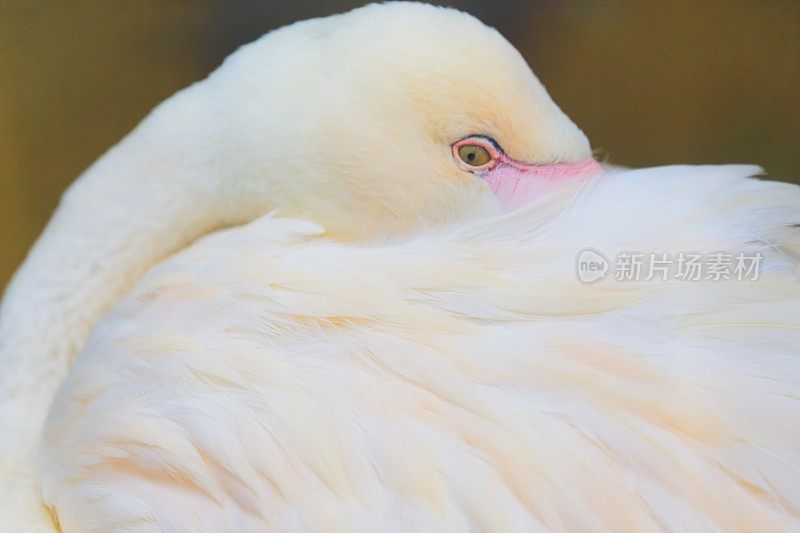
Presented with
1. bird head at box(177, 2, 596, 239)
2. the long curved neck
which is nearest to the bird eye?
bird head at box(177, 2, 596, 239)

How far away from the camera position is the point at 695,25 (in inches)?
26.5

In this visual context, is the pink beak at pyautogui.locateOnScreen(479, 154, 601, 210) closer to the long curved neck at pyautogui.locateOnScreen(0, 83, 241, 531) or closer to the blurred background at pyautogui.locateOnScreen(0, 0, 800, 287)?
the blurred background at pyautogui.locateOnScreen(0, 0, 800, 287)

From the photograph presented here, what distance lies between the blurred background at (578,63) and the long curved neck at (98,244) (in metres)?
0.10

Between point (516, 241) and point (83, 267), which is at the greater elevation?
point (516, 241)

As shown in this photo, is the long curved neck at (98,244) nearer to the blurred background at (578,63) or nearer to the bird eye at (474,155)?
the blurred background at (578,63)

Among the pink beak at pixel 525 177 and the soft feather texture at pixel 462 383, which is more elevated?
the pink beak at pixel 525 177

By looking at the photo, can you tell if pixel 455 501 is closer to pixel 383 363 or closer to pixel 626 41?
pixel 383 363

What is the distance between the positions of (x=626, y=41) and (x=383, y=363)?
383 mm

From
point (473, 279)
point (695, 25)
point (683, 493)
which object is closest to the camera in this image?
point (683, 493)

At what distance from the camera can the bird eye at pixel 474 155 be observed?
652mm

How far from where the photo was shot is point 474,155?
2.15 ft

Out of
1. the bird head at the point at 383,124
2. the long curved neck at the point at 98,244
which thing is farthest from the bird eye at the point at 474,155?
the long curved neck at the point at 98,244

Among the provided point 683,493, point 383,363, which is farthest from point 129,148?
point 683,493

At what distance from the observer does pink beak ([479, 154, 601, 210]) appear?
0.66m
